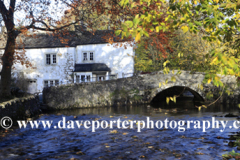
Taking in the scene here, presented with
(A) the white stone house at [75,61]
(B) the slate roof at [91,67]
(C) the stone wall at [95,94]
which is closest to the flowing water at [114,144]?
(C) the stone wall at [95,94]

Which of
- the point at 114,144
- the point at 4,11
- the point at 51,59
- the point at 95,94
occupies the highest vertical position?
the point at 4,11

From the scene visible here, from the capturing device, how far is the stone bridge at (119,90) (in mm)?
19625

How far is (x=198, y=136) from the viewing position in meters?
9.67

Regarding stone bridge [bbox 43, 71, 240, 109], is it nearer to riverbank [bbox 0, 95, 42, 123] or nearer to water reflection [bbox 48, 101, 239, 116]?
water reflection [bbox 48, 101, 239, 116]

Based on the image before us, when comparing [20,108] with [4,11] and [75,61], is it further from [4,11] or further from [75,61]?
[75,61]

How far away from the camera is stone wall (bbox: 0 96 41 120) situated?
11628mm

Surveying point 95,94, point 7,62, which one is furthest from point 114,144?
point 95,94

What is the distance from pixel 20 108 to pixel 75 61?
14947 mm

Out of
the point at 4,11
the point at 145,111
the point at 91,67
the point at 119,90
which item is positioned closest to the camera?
the point at 4,11

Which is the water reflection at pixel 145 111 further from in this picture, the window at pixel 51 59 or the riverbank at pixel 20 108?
the window at pixel 51 59

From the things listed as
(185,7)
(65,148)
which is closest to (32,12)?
(65,148)

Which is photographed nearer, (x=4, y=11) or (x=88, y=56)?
(x=4, y=11)

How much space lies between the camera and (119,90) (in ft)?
68.4

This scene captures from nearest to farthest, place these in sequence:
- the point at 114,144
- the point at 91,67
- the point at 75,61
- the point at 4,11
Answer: the point at 114,144
the point at 4,11
the point at 91,67
the point at 75,61
